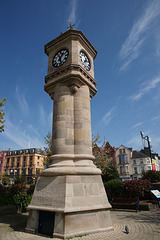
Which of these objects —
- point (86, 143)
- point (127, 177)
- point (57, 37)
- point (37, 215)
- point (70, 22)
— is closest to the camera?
point (37, 215)

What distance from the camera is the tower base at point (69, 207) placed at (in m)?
5.72

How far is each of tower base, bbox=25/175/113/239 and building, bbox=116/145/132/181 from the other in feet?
147

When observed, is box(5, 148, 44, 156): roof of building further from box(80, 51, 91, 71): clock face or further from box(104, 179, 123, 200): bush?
box(80, 51, 91, 71): clock face

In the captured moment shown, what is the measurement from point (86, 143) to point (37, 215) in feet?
12.4

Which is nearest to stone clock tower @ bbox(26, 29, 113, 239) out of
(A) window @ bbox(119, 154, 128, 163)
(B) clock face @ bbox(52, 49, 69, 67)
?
(B) clock face @ bbox(52, 49, 69, 67)

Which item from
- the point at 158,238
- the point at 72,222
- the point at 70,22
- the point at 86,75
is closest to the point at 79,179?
the point at 72,222

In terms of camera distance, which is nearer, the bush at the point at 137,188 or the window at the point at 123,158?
the bush at the point at 137,188

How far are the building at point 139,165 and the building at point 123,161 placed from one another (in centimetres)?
126

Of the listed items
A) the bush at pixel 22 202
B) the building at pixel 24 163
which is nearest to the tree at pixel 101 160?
the bush at pixel 22 202

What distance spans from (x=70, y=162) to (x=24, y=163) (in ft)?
209

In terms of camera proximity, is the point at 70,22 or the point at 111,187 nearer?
the point at 70,22

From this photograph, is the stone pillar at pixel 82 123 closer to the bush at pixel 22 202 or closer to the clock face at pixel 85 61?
the clock face at pixel 85 61

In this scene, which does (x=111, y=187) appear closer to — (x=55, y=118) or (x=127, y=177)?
(x=55, y=118)

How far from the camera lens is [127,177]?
159 ft
